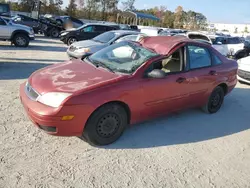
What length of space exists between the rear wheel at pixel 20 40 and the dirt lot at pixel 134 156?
892 centimetres

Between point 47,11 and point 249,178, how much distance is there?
3856cm

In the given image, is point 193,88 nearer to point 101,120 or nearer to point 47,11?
point 101,120

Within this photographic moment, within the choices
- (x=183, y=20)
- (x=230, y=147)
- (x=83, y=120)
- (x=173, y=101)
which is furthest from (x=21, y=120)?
(x=183, y=20)

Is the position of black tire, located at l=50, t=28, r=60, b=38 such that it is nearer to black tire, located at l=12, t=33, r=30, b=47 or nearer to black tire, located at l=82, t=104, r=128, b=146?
black tire, located at l=12, t=33, r=30, b=47

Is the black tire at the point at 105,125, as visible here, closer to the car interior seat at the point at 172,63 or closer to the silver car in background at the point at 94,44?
the car interior seat at the point at 172,63

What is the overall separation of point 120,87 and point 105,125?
1.95ft

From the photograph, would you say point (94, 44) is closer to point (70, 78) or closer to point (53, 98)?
point (70, 78)

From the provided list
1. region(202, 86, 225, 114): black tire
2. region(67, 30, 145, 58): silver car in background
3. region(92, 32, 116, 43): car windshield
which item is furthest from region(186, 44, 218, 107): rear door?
region(92, 32, 116, 43): car windshield

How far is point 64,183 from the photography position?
109 inches

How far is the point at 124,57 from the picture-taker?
4168 mm

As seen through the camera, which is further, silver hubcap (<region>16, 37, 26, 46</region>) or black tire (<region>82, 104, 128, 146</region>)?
silver hubcap (<region>16, 37, 26, 46</region>)

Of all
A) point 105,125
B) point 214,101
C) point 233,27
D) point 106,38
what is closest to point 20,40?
point 106,38

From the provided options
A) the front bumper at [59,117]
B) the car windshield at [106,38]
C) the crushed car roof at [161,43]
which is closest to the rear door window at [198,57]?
the crushed car roof at [161,43]

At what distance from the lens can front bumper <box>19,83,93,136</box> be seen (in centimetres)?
308
